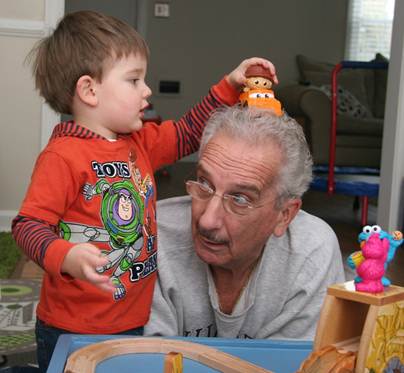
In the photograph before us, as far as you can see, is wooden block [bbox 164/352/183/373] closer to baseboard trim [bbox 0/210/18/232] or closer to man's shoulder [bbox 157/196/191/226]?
man's shoulder [bbox 157/196/191/226]

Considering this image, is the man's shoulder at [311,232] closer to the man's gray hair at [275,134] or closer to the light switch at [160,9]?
the man's gray hair at [275,134]

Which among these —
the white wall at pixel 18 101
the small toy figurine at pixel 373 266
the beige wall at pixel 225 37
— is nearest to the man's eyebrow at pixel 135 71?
the small toy figurine at pixel 373 266

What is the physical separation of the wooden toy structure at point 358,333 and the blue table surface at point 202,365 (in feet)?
0.78

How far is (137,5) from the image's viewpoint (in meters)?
9.15

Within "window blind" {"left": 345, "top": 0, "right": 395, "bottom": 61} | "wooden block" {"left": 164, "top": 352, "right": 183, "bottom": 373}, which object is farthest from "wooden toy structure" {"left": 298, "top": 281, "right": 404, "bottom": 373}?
"window blind" {"left": 345, "top": 0, "right": 395, "bottom": 61}

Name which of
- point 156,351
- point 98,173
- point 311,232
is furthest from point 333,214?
point 156,351

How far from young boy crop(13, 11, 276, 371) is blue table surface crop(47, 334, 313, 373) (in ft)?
0.99

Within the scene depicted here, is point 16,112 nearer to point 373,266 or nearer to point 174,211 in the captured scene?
point 174,211

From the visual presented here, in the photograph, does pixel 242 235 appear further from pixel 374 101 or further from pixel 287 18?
pixel 287 18

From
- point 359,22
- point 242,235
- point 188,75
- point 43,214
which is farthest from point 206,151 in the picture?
point 359,22

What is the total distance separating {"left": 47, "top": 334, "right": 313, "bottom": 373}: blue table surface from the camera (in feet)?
3.52

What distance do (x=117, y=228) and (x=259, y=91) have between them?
36 cm

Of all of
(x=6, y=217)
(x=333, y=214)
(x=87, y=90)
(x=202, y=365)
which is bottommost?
(x=333, y=214)

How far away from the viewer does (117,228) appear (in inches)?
58.7
